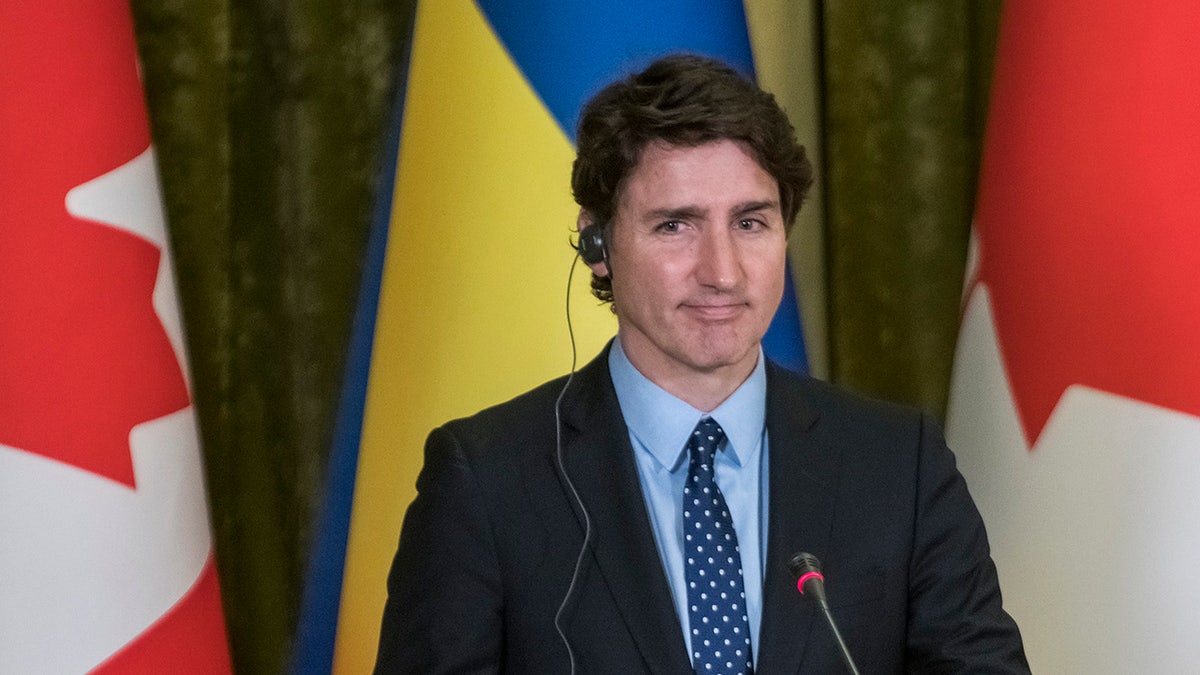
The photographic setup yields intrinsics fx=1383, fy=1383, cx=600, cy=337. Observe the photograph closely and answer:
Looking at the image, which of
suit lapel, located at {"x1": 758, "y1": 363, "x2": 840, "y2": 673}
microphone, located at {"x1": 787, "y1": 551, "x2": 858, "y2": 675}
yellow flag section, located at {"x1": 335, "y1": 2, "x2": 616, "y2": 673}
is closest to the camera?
Result: microphone, located at {"x1": 787, "y1": 551, "x2": 858, "y2": 675}

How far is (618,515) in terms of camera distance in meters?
1.61

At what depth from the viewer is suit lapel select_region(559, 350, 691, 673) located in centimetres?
154

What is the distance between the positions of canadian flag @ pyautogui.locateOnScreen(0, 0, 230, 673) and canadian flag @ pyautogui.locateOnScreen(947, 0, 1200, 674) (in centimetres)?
116

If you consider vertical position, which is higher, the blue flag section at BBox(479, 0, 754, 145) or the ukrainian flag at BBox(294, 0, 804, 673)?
the blue flag section at BBox(479, 0, 754, 145)

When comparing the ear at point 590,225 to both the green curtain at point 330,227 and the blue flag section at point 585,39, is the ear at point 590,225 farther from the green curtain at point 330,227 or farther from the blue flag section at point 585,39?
the green curtain at point 330,227

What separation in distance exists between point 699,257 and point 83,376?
2.78 feet

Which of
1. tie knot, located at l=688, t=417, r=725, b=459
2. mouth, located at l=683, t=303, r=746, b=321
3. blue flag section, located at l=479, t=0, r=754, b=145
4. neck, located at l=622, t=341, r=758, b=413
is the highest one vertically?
blue flag section, located at l=479, t=0, r=754, b=145

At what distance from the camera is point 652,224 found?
1.68m

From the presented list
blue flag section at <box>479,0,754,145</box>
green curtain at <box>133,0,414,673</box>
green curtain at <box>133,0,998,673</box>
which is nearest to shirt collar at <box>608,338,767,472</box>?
blue flag section at <box>479,0,754,145</box>

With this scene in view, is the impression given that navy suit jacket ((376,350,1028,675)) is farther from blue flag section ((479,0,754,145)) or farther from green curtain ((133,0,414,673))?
green curtain ((133,0,414,673))

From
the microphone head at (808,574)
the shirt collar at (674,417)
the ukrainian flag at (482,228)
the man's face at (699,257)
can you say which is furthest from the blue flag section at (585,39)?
the microphone head at (808,574)

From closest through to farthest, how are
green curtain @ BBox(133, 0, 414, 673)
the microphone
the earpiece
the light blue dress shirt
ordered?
the microphone → the light blue dress shirt → the earpiece → green curtain @ BBox(133, 0, 414, 673)

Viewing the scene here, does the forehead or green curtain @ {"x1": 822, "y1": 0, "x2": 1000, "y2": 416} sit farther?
green curtain @ {"x1": 822, "y1": 0, "x2": 1000, "y2": 416}

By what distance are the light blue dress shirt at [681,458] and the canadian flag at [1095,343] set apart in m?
0.42
